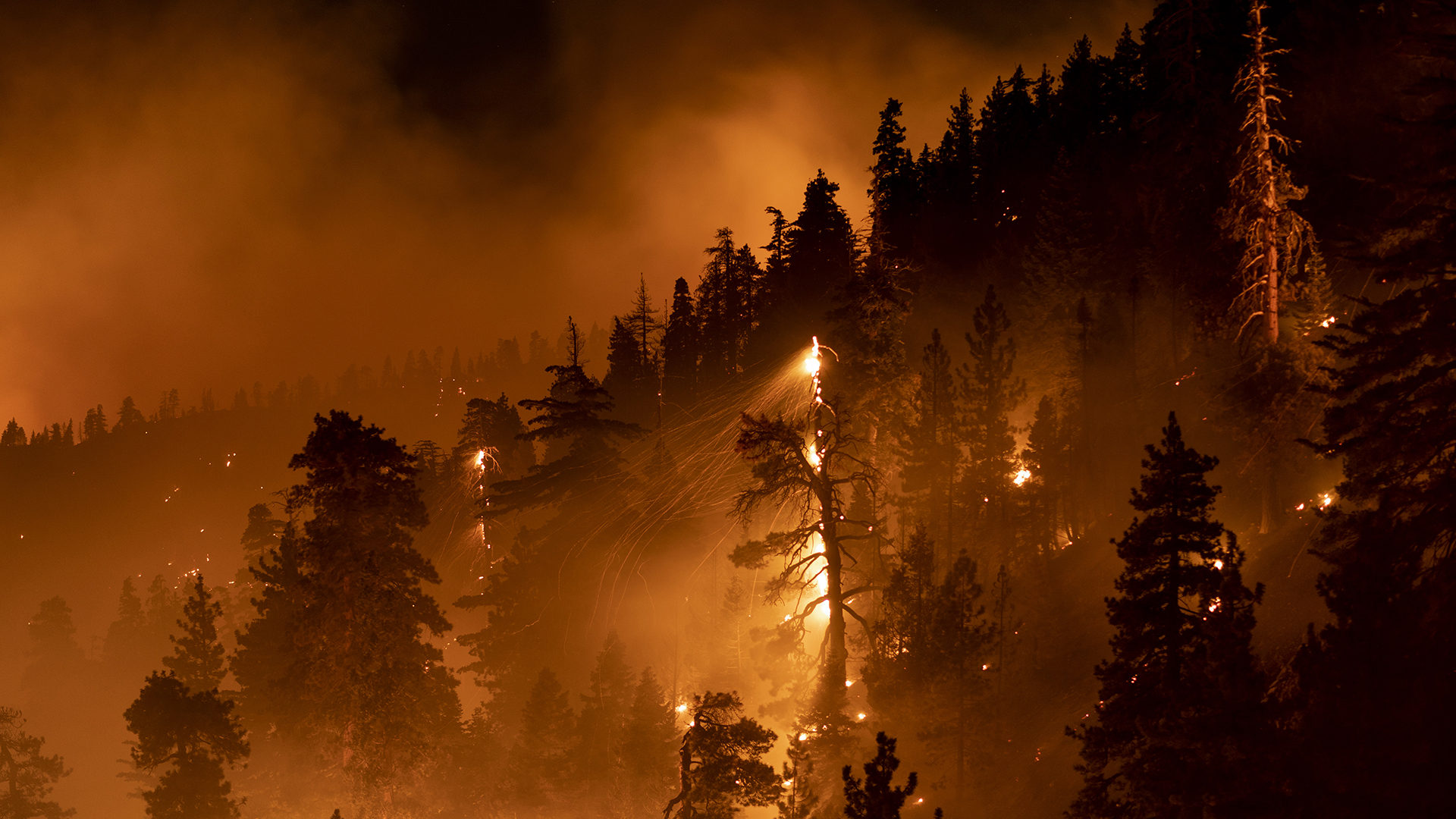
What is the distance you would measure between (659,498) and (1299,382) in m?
28.9

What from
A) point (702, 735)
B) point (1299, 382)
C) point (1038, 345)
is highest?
point (1038, 345)

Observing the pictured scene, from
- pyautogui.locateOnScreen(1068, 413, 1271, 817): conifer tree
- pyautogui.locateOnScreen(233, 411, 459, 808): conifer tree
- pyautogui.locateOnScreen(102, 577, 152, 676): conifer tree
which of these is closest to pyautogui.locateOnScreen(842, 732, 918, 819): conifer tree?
pyautogui.locateOnScreen(1068, 413, 1271, 817): conifer tree

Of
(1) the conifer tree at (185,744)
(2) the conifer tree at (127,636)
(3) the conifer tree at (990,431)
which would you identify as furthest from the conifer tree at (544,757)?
(2) the conifer tree at (127,636)

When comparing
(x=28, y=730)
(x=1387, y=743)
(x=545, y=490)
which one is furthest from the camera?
(x=28, y=730)

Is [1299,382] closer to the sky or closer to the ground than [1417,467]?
closer to the sky

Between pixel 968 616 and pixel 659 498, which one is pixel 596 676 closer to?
pixel 659 498

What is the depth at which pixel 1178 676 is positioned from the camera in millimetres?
17797

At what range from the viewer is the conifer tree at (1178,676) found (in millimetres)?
15477

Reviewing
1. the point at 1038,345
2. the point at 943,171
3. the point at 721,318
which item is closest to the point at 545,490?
the point at 1038,345

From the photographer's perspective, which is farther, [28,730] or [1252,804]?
[28,730]

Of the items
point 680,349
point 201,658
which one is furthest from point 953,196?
point 201,658

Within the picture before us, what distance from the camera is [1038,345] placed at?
2032 inches

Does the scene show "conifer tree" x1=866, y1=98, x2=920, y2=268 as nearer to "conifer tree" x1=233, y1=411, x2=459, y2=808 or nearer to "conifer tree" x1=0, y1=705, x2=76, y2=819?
"conifer tree" x1=233, y1=411, x2=459, y2=808

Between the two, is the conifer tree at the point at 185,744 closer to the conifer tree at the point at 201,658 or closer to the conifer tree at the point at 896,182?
the conifer tree at the point at 201,658
